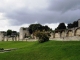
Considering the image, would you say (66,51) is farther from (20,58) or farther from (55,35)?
(55,35)

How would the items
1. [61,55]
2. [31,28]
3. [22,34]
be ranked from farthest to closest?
[31,28]
[22,34]
[61,55]

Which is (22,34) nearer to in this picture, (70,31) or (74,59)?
(70,31)

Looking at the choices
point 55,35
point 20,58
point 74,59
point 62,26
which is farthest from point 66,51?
point 62,26

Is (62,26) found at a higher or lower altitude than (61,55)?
higher

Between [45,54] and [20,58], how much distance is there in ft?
10.9

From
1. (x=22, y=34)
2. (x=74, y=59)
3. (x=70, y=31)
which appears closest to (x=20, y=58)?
(x=74, y=59)

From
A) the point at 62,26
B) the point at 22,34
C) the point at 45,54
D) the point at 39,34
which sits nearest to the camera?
the point at 45,54

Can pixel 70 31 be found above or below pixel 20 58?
above

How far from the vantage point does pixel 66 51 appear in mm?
29094

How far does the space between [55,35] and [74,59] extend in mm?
34940

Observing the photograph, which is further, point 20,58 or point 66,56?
point 20,58

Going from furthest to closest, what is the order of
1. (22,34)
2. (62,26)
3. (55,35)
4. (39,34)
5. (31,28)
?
(31,28) → (62,26) → (22,34) → (55,35) → (39,34)

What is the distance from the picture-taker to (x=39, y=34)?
166 feet

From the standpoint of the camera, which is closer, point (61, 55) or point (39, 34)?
point (61, 55)
